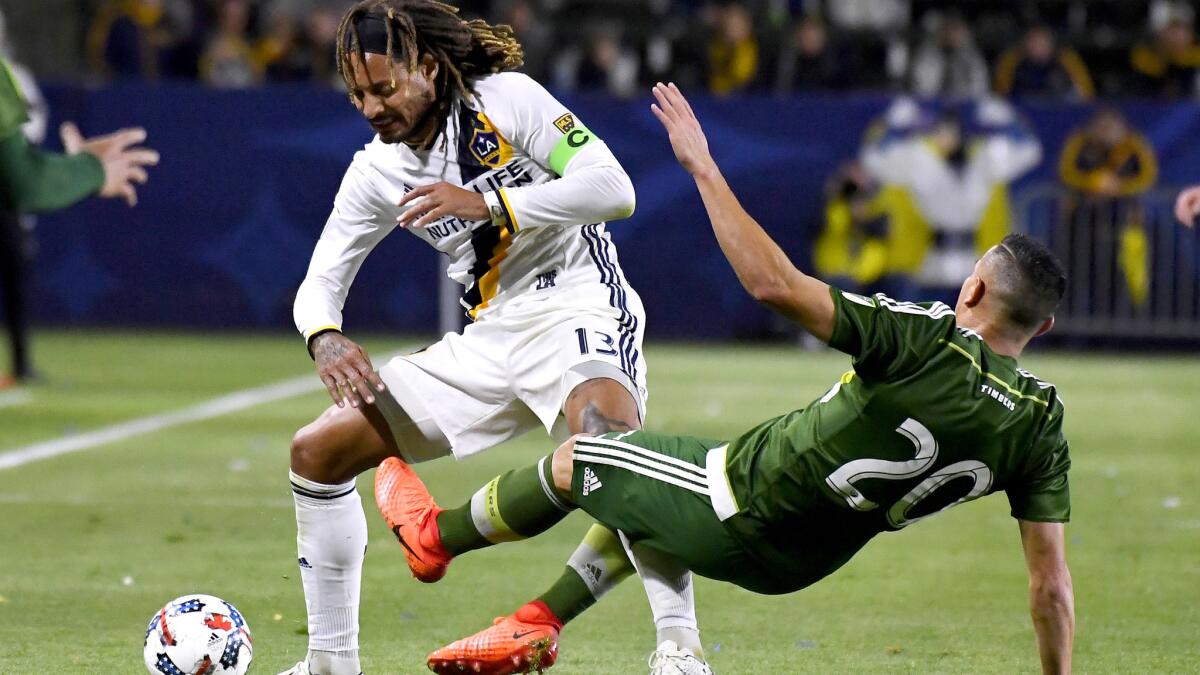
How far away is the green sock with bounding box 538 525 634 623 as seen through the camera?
5195mm

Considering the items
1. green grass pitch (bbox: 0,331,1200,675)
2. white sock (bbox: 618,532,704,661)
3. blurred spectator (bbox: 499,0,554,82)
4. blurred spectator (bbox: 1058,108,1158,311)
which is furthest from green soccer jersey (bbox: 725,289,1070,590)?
blurred spectator (bbox: 499,0,554,82)

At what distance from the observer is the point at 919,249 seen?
18562 millimetres

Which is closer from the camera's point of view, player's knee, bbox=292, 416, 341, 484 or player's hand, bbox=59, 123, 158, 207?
player's knee, bbox=292, 416, 341, 484

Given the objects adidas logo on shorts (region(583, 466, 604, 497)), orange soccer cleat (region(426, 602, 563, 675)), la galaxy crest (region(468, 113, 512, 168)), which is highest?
la galaxy crest (region(468, 113, 512, 168))

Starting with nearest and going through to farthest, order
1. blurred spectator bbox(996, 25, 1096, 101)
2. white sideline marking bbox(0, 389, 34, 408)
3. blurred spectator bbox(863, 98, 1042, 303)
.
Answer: white sideline marking bbox(0, 389, 34, 408) < blurred spectator bbox(863, 98, 1042, 303) < blurred spectator bbox(996, 25, 1096, 101)

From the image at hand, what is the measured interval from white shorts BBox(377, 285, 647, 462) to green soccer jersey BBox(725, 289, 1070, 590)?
73 centimetres

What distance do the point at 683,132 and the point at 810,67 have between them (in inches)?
601

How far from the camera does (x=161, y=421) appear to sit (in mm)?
12047

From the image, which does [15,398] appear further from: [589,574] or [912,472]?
[912,472]

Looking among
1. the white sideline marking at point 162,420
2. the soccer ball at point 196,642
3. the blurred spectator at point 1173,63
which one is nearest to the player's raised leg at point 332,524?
the soccer ball at point 196,642

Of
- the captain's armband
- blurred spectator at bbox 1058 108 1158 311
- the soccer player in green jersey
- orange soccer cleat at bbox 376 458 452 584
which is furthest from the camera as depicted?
blurred spectator at bbox 1058 108 1158 311

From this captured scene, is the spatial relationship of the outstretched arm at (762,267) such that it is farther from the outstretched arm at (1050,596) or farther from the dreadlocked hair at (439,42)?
the dreadlocked hair at (439,42)

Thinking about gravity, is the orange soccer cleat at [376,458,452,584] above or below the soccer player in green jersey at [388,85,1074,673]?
below

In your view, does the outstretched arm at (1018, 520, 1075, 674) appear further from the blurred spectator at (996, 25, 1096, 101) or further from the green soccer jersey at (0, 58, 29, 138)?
the blurred spectator at (996, 25, 1096, 101)
